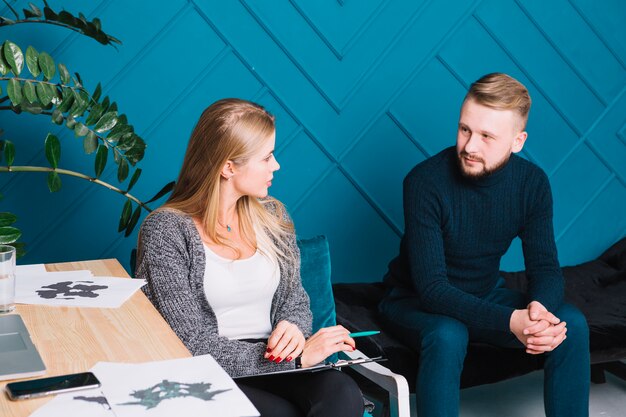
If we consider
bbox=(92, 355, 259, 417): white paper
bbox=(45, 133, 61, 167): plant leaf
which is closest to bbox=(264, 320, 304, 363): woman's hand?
bbox=(92, 355, 259, 417): white paper

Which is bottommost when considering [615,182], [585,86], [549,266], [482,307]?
[482,307]

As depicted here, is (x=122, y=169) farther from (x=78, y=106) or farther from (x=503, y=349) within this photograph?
(x=503, y=349)

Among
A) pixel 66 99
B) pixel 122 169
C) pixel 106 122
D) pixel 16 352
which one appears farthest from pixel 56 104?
pixel 16 352

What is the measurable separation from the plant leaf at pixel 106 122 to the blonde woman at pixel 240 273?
422mm

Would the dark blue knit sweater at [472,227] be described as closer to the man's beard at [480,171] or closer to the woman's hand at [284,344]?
the man's beard at [480,171]

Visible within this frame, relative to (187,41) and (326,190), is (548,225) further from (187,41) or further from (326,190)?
(187,41)

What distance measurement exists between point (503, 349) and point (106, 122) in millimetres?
1464

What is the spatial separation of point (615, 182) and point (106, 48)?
2.34 metres

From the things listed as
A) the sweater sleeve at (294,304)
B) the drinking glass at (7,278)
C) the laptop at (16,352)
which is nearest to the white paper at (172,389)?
the laptop at (16,352)

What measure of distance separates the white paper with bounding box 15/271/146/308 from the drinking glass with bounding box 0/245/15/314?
8 cm

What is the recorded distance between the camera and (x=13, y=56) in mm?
2303

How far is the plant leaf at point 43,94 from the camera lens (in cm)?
238

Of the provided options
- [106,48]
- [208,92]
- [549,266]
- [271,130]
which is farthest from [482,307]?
[106,48]

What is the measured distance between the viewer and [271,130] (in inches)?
88.5
